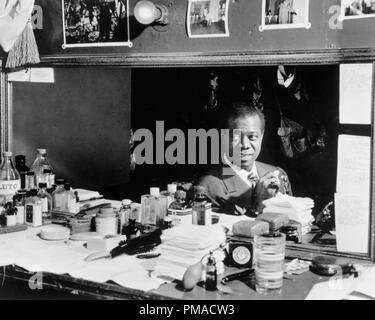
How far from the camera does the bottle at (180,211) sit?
259 cm

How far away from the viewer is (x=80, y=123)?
3.12 meters

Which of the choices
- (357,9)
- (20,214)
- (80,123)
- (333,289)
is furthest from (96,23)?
(333,289)

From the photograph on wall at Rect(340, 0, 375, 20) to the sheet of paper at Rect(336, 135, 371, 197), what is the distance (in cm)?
51

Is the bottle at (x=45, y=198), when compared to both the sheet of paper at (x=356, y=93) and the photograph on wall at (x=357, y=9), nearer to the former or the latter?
the sheet of paper at (x=356, y=93)

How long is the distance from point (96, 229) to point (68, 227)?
0.20 meters

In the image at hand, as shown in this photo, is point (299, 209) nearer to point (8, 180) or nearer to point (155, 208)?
point (155, 208)

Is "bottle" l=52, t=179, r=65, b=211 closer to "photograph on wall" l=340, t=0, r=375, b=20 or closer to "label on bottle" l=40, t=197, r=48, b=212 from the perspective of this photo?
"label on bottle" l=40, t=197, r=48, b=212

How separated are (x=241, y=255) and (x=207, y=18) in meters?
1.14

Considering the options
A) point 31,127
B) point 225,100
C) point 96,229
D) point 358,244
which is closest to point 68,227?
point 96,229

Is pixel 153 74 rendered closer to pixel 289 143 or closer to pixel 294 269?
pixel 289 143

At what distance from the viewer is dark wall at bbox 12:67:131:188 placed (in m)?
2.90

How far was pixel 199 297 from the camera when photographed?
1.85 metres
